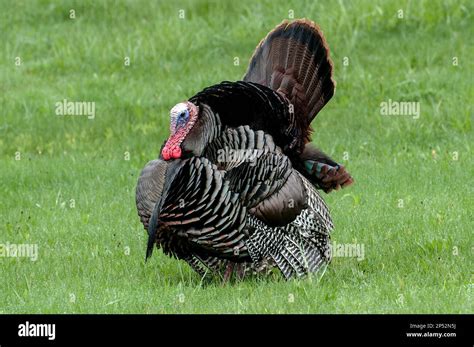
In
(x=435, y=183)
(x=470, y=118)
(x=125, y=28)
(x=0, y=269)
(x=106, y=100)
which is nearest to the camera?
(x=0, y=269)

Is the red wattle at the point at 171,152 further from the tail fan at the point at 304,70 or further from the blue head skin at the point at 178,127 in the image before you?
the tail fan at the point at 304,70

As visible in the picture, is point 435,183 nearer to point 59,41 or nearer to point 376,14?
point 376,14

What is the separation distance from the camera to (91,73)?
1546 cm

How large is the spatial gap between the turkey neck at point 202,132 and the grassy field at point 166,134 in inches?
40.8

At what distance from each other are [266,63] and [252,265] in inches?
71.1
